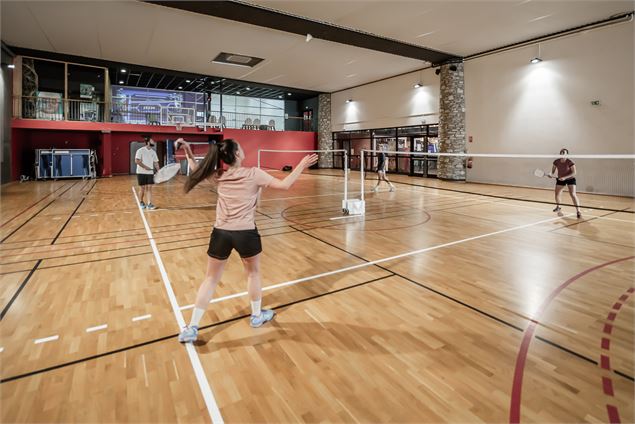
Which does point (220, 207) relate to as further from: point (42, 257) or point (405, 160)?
point (405, 160)

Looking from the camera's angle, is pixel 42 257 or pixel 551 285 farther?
pixel 42 257

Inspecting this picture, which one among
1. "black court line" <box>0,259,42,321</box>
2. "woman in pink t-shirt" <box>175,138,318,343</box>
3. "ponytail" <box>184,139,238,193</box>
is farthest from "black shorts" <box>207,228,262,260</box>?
"black court line" <box>0,259,42,321</box>

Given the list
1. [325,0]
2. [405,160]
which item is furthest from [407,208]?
[405,160]

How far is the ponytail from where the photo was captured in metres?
3.03

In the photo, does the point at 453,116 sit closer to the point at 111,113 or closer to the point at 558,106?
the point at 558,106

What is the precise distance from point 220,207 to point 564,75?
16.3 m

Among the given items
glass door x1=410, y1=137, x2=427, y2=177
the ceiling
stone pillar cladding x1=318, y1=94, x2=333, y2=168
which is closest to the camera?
the ceiling

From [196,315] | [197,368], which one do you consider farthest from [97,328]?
[197,368]

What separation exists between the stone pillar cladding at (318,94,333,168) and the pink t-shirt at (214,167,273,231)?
2674 centimetres

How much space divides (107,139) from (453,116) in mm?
19558

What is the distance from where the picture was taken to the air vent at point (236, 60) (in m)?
18.4

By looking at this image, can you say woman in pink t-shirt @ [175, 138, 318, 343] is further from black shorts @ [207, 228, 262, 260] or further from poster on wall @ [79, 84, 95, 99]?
poster on wall @ [79, 84, 95, 99]

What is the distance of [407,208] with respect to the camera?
415 inches

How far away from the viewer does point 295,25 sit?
1314cm
